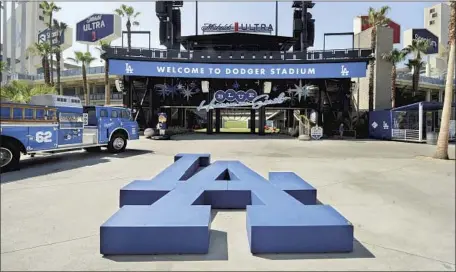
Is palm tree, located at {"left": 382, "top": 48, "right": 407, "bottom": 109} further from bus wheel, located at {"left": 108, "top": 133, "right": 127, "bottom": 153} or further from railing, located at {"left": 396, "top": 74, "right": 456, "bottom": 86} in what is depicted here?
bus wheel, located at {"left": 108, "top": 133, "right": 127, "bottom": 153}

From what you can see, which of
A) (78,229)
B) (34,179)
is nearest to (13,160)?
(34,179)

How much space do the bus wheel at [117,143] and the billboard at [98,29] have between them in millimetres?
56351

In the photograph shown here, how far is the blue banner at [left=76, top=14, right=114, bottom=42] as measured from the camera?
210 ft

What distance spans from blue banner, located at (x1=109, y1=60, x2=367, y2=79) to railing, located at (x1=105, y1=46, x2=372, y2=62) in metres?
0.58

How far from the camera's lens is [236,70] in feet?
92.4

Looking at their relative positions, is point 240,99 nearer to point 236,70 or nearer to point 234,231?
point 236,70

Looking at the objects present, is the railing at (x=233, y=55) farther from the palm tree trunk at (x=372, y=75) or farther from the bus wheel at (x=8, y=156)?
the bus wheel at (x=8, y=156)

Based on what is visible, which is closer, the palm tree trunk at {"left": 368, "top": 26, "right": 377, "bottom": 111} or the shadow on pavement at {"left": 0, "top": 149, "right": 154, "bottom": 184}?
the shadow on pavement at {"left": 0, "top": 149, "right": 154, "bottom": 184}

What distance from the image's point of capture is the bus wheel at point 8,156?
952 cm

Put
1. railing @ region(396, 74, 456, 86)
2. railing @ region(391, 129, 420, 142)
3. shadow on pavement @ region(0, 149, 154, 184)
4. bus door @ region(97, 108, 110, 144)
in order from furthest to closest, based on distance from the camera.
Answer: railing @ region(396, 74, 456, 86) → railing @ region(391, 129, 420, 142) → bus door @ region(97, 108, 110, 144) → shadow on pavement @ region(0, 149, 154, 184)

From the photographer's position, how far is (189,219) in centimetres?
412

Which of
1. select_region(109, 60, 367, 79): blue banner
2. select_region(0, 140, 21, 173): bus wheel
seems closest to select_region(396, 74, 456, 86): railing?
select_region(109, 60, 367, 79): blue banner

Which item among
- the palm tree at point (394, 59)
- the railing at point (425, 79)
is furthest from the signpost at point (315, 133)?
the railing at point (425, 79)

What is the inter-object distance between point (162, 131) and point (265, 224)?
22.1 meters
